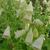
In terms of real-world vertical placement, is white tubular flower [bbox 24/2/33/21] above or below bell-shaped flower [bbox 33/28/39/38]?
above

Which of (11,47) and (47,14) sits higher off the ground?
(47,14)

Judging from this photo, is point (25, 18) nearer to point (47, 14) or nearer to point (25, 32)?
point (25, 32)

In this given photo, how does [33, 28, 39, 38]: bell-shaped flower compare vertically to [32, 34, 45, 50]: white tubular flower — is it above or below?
above

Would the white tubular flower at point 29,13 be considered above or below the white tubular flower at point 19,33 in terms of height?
above

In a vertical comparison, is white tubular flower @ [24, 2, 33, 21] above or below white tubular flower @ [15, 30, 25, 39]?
above

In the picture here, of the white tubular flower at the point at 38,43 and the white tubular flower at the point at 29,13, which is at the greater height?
the white tubular flower at the point at 29,13

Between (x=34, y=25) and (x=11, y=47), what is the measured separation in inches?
5.4

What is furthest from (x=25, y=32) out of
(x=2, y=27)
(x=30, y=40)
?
(x=2, y=27)

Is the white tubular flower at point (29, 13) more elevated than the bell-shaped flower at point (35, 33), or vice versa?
the white tubular flower at point (29, 13)

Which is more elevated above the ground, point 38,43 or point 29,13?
point 29,13

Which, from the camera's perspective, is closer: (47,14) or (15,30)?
(15,30)

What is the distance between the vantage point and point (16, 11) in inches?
36.9

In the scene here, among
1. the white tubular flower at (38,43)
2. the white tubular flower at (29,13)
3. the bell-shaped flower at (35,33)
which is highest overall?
the white tubular flower at (29,13)

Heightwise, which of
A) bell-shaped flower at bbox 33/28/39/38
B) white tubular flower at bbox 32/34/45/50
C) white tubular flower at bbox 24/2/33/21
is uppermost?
white tubular flower at bbox 24/2/33/21
